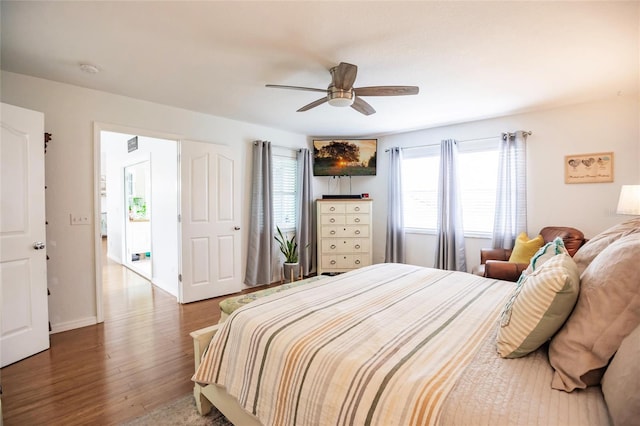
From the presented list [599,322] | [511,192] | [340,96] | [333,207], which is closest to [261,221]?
[333,207]

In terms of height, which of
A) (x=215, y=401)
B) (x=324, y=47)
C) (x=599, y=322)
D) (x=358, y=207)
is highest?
(x=324, y=47)

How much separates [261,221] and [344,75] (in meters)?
2.59

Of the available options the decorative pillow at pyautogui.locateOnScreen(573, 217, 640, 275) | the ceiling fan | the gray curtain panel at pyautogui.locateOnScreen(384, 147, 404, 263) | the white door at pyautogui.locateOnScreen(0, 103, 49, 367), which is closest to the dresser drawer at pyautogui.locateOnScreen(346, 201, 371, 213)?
the gray curtain panel at pyautogui.locateOnScreen(384, 147, 404, 263)

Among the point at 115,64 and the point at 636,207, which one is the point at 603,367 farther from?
the point at 115,64

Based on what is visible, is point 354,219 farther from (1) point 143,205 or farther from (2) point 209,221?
(1) point 143,205

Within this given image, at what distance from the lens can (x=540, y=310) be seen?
1064 mm

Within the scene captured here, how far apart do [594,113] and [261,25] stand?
12.2 ft

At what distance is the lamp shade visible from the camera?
2.56 meters

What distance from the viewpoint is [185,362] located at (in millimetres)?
2334

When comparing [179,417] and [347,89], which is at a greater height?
[347,89]

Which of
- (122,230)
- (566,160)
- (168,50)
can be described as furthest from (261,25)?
(122,230)

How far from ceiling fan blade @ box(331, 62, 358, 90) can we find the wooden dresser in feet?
7.90

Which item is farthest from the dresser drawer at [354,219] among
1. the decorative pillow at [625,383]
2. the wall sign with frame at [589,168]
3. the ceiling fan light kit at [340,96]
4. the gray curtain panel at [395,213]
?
the decorative pillow at [625,383]

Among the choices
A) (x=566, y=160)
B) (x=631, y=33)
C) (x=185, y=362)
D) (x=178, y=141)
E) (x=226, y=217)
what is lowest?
(x=185, y=362)
